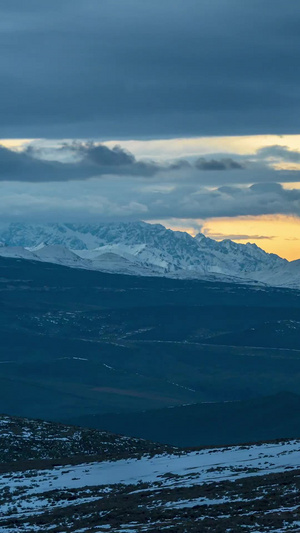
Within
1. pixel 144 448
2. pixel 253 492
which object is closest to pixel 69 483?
pixel 253 492

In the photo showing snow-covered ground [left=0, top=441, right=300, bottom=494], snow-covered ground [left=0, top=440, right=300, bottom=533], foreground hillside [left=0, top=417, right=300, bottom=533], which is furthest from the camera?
snow-covered ground [left=0, top=441, right=300, bottom=494]

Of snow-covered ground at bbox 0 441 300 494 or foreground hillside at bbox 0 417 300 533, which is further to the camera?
snow-covered ground at bbox 0 441 300 494

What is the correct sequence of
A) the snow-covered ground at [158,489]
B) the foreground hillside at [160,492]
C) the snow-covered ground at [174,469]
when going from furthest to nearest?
the snow-covered ground at [174,469] → the snow-covered ground at [158,489] → the foreground hillside at [160,492]

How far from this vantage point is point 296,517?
67.8m

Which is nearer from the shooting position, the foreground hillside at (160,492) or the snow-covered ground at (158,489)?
the foreground hillside at (160,492)

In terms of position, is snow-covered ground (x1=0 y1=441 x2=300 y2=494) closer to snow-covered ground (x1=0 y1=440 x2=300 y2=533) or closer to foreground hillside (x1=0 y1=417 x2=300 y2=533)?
snow-covered ground (x1=0 y1=440 x2=300 y2=533)

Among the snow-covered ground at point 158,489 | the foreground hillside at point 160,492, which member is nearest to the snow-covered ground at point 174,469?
the snow-covered ground at point 158,489

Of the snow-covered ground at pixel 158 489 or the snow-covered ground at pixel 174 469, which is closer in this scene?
the snow-covered ground at pixel 158 489

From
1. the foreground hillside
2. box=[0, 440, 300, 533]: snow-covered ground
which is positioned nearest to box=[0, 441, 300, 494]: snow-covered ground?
box=[0, 440, 300, 533]: snow-covered ground

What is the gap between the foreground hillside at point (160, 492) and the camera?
7319 centimetres

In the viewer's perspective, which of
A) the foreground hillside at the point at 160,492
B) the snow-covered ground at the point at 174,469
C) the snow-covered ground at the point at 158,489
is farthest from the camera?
the snow-covered ground at the point at 174,469

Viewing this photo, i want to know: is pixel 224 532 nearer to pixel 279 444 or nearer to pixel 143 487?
pixel 143 487

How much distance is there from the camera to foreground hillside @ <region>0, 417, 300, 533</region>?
240 feet

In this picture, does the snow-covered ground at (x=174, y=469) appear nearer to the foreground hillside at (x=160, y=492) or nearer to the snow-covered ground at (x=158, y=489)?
the snow-covered ground at (x=158, y=489)
